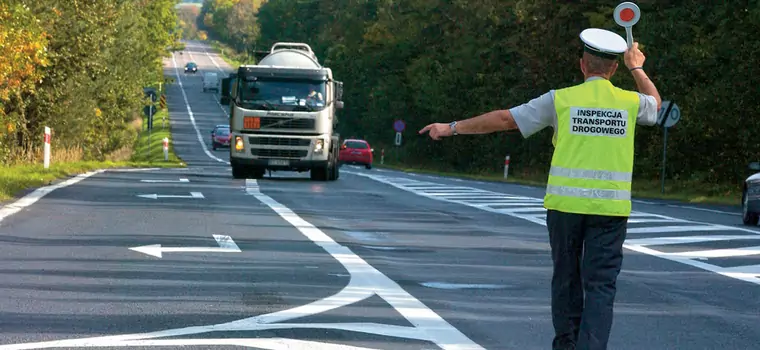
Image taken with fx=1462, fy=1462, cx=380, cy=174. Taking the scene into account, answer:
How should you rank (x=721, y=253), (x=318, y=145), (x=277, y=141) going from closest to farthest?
1. (x=721, y=253)
2. (x=277, y=141)
3. (x=318, y=145)

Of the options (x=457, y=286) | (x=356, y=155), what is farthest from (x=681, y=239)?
(x=356, y=155)

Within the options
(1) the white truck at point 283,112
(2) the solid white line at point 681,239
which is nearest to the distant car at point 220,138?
(1) the white truck at point 283,112

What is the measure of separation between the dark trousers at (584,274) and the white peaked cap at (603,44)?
0.84 metres

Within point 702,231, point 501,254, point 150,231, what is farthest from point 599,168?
point 702,231

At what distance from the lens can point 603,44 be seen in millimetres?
A: 7469

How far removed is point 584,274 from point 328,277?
15.7 ft

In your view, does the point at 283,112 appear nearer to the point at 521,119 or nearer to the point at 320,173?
the point at 320,173

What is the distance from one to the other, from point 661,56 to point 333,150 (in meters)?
18.9

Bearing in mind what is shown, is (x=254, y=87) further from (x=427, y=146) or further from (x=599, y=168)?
(x=427, y=146)

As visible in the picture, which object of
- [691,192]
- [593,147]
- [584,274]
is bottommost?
[691,192]

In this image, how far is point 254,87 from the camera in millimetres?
32094

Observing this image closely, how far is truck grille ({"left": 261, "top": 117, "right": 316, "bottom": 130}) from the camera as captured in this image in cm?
3244

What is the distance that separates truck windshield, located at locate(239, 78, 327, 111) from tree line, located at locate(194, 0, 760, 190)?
47.9 ft

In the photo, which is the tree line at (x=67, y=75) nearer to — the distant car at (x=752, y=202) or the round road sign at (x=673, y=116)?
the distant car at (x=752, y=202)
